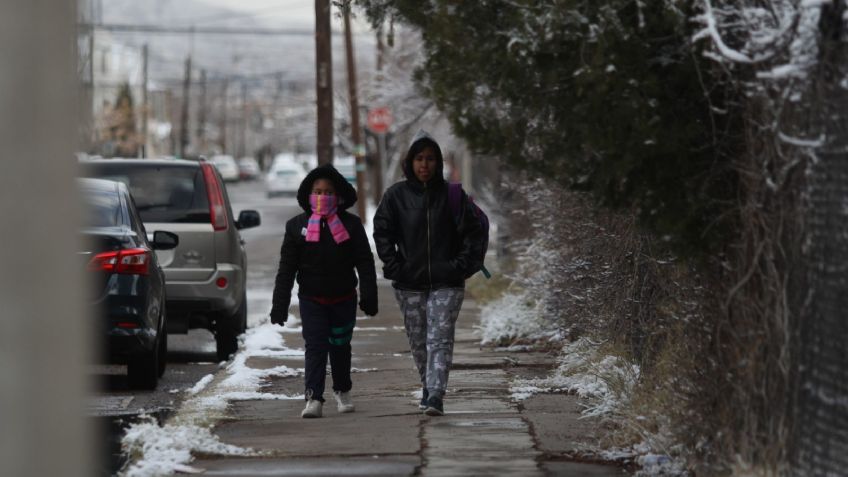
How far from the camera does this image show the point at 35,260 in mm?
3629

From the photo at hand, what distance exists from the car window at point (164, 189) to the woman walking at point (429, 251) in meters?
4.05

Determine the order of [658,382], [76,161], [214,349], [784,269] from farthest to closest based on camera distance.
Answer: [214,349]
[658,382]
[784,269]
[76,161]

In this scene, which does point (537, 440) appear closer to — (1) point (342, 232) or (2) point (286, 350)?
(1) point (342, 232)

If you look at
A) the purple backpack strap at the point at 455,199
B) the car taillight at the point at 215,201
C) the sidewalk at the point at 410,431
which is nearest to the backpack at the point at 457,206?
the purple backpack strap at the point at 455,199

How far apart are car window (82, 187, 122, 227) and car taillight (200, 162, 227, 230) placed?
1.49 metres

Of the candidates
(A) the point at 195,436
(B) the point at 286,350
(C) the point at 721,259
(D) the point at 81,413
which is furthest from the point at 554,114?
(B) the point at 286,350

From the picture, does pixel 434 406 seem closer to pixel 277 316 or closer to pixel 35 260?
pixel 277 316

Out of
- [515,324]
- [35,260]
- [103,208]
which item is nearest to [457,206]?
[103,208]

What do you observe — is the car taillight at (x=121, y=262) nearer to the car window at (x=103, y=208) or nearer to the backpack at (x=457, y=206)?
the car window at (x=103, y=208)

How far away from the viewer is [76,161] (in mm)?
3926

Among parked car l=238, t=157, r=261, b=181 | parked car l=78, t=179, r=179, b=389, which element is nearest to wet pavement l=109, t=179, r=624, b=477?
parked car l=78, t=179, r=179, b=389

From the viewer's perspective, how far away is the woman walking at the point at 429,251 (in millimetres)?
8844

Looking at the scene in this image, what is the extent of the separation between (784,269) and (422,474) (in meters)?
2.02

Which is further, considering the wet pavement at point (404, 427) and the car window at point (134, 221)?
the car window at point (134, 221)
